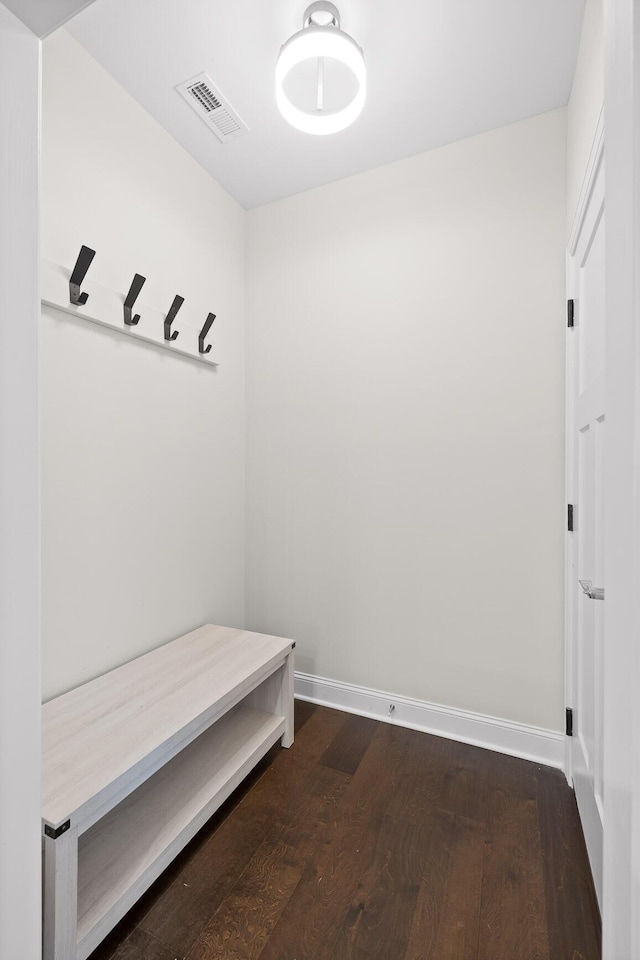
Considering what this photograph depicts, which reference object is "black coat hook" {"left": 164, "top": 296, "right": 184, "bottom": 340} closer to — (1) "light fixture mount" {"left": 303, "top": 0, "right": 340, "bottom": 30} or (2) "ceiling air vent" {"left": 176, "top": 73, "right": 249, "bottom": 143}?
(2) "ceiling air vent" {"left": 176, "top": 73, "right": 249, "bottom": 143}

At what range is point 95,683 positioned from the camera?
61.2 inches

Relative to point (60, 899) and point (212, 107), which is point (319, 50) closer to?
point (212, 107)

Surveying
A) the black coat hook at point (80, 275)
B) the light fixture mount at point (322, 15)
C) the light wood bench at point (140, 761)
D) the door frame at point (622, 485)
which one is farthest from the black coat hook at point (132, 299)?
the door frame at point (622, 485)

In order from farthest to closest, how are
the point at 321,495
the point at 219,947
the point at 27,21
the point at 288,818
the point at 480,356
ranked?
the point at 321,495 → the point at 480,356 → the point at 288,818 → the point at 219,947 → the point at 27,21

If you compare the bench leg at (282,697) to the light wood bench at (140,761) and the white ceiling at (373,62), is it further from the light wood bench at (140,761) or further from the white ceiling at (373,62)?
the white ceiling at (373,62)

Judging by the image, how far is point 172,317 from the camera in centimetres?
191

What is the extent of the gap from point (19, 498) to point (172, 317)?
1.40 m

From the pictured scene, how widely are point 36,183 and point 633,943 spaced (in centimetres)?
144

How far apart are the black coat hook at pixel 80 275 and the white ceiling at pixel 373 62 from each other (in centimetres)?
65

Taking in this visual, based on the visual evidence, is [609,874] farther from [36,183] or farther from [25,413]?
[36,183]

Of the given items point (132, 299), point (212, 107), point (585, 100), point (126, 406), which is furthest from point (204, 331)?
point (585, 100)

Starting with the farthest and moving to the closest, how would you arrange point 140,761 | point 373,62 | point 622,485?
1. point 373,62
2. point 140,761
3. point 622,485

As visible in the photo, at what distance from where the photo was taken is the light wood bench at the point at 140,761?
99 cm

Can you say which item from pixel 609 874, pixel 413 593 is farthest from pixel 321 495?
pixel 609 874
